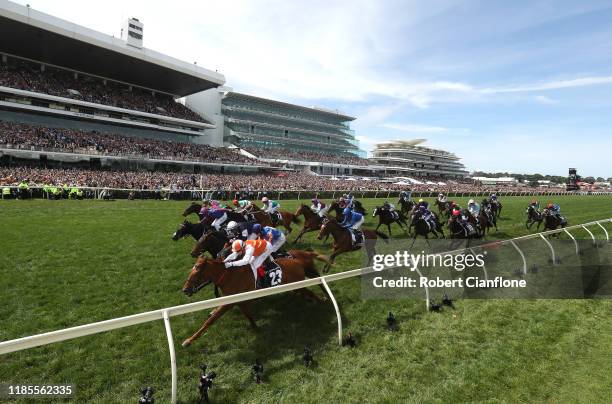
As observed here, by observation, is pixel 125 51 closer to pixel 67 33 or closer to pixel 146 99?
pixel 67 33

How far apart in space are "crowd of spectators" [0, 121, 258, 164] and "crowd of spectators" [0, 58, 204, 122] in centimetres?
426

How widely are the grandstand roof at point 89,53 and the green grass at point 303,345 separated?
36231mm

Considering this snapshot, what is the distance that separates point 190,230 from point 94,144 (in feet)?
108

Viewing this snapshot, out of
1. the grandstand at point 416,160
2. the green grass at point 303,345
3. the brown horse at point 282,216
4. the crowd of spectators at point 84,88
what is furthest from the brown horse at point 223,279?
the grandstand at point 416,160

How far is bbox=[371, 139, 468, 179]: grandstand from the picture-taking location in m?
96.2

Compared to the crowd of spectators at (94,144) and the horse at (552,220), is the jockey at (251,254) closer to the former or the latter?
the horse at (552,220)

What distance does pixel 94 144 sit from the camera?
115ft

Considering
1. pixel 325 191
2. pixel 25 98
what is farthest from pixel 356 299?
pixel 25 98

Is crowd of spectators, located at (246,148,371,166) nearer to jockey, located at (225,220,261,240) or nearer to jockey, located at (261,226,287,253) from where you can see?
jockey, located at (225,220,261,240)

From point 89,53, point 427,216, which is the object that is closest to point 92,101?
point 89,53

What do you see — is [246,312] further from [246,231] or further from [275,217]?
[275,217]

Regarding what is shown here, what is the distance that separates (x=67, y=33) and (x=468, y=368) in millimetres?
43703

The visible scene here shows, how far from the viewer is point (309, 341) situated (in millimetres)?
5137

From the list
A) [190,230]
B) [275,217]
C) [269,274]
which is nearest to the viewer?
[269,274]
